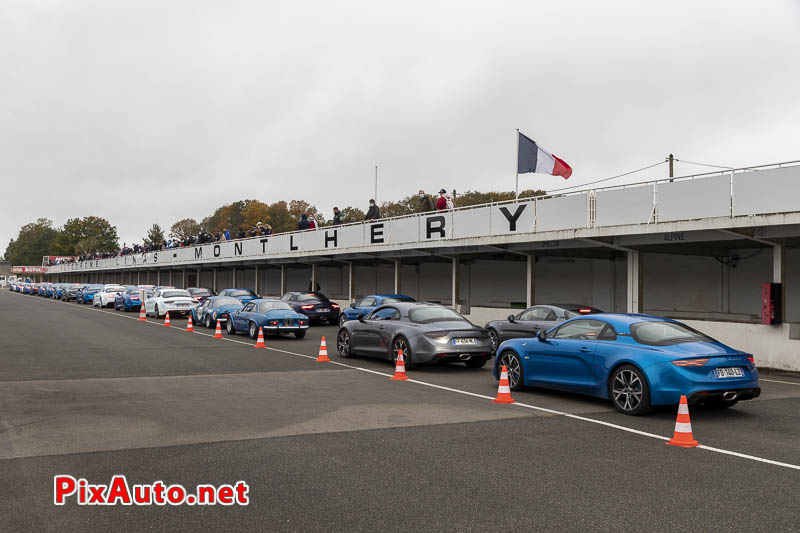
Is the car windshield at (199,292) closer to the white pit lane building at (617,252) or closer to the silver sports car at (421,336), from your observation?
the white pit lane building at (617,252)

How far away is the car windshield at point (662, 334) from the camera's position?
30.0 feet

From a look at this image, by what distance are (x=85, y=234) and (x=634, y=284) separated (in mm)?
187374

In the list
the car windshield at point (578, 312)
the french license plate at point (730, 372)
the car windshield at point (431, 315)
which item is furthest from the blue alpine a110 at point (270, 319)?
the french license plate at point (730, 372)

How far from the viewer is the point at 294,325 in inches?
842

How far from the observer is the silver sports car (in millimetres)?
13492

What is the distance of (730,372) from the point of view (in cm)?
870

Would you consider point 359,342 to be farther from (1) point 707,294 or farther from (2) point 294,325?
(1) point 707,294

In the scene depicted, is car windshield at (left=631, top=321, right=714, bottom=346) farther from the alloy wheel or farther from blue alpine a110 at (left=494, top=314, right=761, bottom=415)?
the alloy wheel

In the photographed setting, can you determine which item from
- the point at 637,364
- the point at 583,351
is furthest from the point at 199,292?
the point at 637,364

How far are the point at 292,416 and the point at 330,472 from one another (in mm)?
2758

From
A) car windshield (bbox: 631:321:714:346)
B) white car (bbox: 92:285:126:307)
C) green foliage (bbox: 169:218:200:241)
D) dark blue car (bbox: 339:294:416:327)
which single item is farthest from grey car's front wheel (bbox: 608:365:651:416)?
green foliage (bbox: 169:218:200:241)

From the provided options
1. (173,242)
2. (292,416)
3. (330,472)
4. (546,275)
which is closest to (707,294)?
(546,275)

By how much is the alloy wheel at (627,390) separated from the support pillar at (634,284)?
9.99 m

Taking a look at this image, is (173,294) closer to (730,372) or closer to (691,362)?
(691,362)
